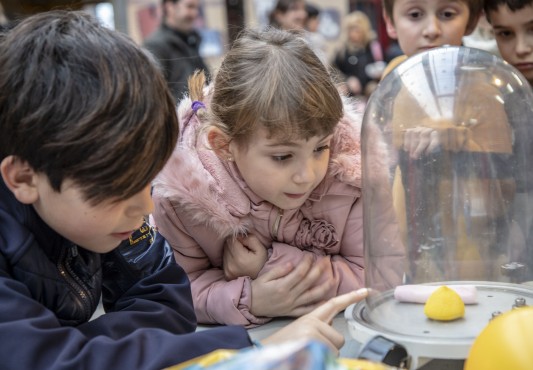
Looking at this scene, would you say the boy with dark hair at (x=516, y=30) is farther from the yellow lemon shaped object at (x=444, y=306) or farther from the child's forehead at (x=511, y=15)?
the yellow lemon shaped object at (x=444, y=306)

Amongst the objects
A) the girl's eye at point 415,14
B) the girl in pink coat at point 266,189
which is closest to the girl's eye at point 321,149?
the girl in pink coat at point 266,189

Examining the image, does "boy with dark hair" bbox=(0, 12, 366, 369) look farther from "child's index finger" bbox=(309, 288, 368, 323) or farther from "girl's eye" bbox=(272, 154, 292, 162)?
"girl's eye" bbox=(272, 154, 292, 162)

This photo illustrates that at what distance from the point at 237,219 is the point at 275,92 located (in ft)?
0.83

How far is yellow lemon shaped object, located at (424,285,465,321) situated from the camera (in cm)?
115

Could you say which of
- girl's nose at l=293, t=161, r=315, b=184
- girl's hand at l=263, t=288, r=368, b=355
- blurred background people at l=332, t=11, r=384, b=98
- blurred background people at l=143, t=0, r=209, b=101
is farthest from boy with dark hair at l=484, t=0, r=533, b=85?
blurred background people at l=332, t=11, r=384, b=98

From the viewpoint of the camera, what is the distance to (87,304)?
4.04ft

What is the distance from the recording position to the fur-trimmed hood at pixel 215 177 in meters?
1.53

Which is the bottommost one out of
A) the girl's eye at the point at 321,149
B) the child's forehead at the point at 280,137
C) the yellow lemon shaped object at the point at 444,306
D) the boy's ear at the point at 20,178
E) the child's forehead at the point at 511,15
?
the yellow lemon shaped object at the point at 444,306

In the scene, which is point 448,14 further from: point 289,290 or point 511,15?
point 289,290

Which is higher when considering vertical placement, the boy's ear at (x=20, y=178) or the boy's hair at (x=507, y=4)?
the boy's hair at (x=507, y=4)

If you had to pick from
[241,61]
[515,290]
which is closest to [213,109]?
[241,61]

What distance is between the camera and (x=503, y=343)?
34.3 inches

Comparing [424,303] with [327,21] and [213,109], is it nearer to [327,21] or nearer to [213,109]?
[213,109]

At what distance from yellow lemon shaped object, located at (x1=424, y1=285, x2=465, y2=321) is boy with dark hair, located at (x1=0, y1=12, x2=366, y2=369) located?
14 centimetres
